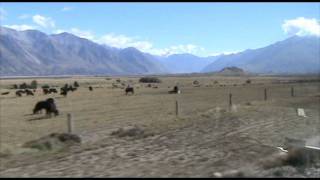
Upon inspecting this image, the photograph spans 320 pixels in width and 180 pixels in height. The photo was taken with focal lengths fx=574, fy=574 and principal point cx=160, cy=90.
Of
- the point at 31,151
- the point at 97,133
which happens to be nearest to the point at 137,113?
the point at 97,133

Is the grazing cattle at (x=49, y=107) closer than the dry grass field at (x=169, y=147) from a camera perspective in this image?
No

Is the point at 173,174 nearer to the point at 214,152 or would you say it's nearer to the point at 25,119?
the point at 214,152

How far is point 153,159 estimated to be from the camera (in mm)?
15414

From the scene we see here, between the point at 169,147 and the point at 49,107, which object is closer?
the point at 169,147

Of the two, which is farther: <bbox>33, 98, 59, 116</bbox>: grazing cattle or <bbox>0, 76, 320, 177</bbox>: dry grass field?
<bbox>33, 98, 59, 116</bbox>: grazing cattle

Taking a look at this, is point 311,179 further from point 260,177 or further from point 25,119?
point 25,119

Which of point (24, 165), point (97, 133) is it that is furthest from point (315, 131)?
point (24, 165)

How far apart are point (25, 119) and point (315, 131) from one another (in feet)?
56.8

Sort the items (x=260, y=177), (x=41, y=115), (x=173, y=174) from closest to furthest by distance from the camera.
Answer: (x=260, y=177), (x=173, y=174), (x=41, y=115)

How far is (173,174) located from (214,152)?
3900 millimetres

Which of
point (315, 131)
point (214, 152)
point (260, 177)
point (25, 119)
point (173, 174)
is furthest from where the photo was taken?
point (25, 119)

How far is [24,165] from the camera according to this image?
14.9 meters

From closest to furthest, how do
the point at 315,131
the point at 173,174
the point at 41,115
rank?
the point at 173,174 < the point at 315,131 < the point at 41,115

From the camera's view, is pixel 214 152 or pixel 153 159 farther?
pixel 214 152
